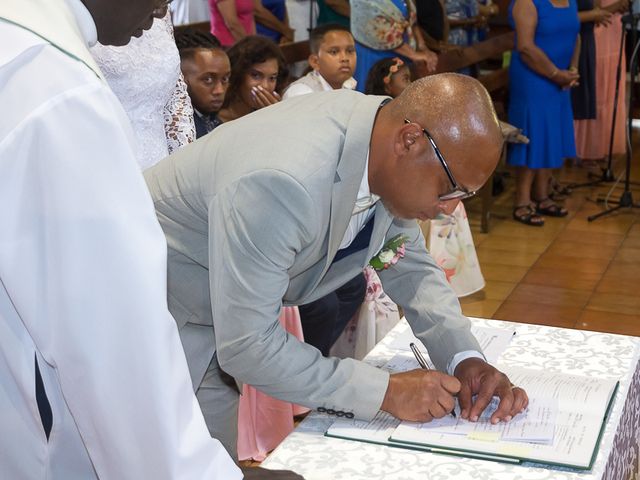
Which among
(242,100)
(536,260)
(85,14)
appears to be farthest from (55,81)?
(536,260)

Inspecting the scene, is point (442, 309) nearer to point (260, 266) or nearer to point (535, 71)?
point (260, 266)

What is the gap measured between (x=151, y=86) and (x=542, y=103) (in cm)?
375

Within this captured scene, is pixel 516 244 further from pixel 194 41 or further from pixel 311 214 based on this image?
pixel 311 214

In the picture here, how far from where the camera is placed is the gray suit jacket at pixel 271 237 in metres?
1.75

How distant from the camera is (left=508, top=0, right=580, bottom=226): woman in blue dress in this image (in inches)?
241

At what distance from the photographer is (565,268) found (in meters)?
5.48

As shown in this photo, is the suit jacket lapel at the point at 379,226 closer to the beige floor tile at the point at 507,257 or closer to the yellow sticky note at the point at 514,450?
the yellow sticky note at the point at 514,450

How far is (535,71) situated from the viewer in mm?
6254

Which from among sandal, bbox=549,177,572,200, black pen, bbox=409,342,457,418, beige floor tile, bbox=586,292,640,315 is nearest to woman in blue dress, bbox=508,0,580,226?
sandal, bbox=549,177,572,200

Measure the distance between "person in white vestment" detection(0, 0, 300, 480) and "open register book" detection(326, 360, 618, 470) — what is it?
0.64 meters

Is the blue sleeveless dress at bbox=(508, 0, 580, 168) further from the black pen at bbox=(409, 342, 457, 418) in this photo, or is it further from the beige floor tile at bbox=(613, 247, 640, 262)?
the black pen at bbox=(409, 342, 457, 418)

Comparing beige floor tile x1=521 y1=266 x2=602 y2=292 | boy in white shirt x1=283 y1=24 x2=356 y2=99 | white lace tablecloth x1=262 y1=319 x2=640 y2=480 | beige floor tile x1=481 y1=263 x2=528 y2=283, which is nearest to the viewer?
white lace tablecloth x1=262 y1=319 x2=640 y2=480

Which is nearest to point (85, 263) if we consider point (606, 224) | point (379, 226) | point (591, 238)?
point (379, 226)

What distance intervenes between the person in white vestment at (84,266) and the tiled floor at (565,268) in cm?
364
